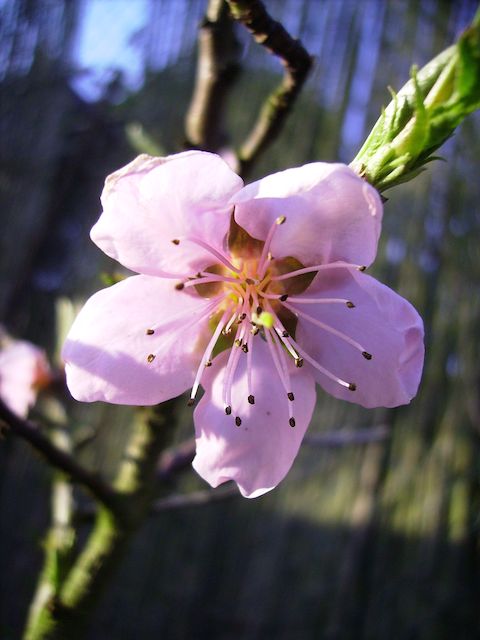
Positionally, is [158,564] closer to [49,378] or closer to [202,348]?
[49,378]

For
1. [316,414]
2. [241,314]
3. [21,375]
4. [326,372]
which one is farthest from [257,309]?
[316,414]

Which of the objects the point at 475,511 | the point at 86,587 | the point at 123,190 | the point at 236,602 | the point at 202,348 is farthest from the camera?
the point at 236,602

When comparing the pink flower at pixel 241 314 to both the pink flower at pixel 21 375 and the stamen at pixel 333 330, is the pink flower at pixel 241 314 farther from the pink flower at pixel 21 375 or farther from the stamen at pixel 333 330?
the pink flower at pixel 21 375

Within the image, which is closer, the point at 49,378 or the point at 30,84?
the point at 49,378

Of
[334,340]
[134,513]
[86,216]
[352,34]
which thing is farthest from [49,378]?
[352,34]

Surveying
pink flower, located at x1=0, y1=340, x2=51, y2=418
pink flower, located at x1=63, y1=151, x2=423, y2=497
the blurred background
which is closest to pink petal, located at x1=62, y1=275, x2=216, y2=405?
pink flower, located at x1=63, y1=151, x2=423, y2=497

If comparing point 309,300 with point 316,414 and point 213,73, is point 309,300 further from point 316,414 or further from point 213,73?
point 316,414

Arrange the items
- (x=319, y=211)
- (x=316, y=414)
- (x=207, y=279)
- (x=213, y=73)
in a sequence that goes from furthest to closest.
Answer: (x=316, y=414) → (x=213, y=73) → (x=207, y=279) → (x=319, y=211)
